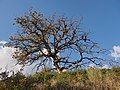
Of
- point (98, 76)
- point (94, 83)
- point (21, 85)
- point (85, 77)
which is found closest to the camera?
point (21, 85)

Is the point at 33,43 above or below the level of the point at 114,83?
above

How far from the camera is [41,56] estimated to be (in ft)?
109

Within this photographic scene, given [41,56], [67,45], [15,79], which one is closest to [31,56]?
[41,56]

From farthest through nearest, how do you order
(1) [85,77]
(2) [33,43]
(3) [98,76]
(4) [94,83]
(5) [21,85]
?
(2) [33,43] → (1) [85,77] → (3) [98,76] → (4) [94,83] → (5) [21,85]

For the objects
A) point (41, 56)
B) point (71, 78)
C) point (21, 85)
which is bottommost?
point (21, 85)

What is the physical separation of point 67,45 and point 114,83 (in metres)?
15.7

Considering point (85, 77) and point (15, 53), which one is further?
point (15, 53)

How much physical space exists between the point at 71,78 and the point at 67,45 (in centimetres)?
1320

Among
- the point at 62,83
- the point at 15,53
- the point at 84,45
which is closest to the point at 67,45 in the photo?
the point at 84,45

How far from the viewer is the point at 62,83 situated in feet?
58.2

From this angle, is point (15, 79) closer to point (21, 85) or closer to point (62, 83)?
point (21, 85)

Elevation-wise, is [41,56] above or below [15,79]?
above

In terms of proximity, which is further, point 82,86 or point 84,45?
point 84,45

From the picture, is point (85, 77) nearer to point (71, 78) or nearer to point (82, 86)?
point (71, 78)
